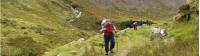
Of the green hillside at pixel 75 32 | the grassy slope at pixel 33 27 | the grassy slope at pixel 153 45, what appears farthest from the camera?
the grassy slope at pixel 33 27

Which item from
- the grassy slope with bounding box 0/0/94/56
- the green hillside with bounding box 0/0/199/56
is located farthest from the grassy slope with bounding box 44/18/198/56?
the grassy slope with bounding box 0/0/94/56

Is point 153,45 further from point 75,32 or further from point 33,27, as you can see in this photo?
point 75,32

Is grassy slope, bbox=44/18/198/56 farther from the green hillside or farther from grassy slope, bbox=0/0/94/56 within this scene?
grassy slope, bbox=0/0/94/56

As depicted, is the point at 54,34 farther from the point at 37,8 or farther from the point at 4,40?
the point at 37,8

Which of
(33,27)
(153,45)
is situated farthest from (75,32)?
(153,45)

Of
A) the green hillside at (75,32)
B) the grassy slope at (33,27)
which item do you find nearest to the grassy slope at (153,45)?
the green hillside at (75,32)

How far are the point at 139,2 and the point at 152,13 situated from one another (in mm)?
7513

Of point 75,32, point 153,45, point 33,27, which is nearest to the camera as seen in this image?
point 153,45

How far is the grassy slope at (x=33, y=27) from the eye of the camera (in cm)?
4225

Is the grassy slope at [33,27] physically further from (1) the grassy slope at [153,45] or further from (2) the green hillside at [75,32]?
(1) the grassy slope at [153,45]

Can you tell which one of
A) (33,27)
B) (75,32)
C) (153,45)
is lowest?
(75,32)

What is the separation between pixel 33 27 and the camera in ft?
188

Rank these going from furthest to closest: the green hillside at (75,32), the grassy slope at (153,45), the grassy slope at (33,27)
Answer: the grassy slope at (33,27), the green hillside at (75,32), the grassy slope at (153,45)

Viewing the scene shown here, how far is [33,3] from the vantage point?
7994 cm
